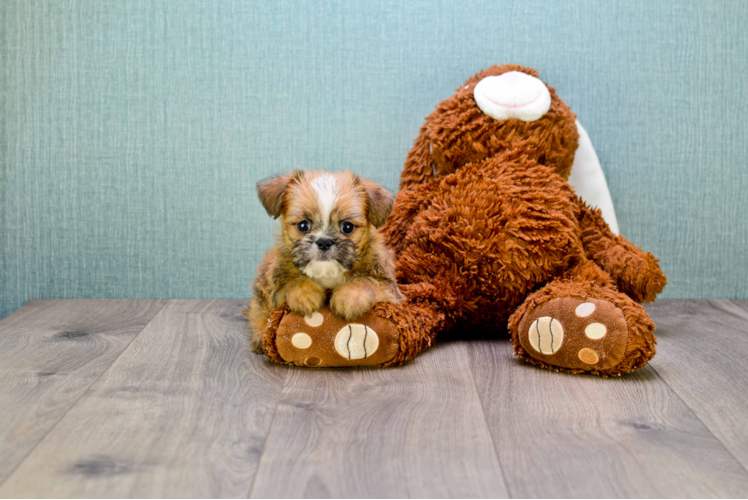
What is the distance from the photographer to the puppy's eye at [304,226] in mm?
1543

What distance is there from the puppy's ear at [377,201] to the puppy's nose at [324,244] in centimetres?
16

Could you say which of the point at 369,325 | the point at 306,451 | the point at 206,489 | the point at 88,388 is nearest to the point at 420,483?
the point at 306,451

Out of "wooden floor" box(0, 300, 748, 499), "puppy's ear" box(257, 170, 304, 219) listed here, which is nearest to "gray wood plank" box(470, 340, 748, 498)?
"wooden floor" box(0, 300, 748, 499)

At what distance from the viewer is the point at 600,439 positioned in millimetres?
1239

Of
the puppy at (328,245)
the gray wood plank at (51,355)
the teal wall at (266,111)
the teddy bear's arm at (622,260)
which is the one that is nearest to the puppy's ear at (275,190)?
the puppy at (328,245)

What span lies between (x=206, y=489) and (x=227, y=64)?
1612 millimetres

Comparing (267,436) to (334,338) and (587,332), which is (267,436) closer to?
(334,338)

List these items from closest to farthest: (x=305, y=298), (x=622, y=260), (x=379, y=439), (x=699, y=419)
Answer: (x=379, y=439)
(x=699, y=419)
(x=305, y=298)
(x=622, y=260)

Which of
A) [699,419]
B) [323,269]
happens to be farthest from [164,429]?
[699,419]

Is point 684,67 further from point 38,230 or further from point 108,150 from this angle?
point 38,230

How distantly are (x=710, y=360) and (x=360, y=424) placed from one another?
1.01 metres

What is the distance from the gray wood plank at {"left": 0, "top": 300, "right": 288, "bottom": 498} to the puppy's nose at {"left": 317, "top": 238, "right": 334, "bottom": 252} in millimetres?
336

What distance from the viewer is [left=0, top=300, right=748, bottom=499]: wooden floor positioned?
109 centimetres

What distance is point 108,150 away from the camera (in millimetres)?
2322
